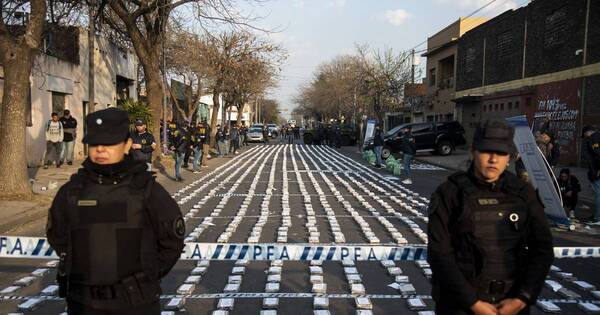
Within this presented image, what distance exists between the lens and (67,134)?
1583cm

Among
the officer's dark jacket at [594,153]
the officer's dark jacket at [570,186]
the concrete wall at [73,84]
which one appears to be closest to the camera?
the officer's dark jacket at [594,153]

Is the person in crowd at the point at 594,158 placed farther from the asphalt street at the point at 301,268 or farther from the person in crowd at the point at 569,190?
the asphalt street at the point at 301,268

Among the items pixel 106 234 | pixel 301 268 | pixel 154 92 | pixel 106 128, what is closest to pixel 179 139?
pixel 154 92

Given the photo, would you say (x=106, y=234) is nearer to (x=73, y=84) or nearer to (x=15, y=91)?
(x=15, y=91)

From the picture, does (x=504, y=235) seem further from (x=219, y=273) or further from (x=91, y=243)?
(x=219, y=273)

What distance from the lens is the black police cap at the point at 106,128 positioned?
2.39 meters

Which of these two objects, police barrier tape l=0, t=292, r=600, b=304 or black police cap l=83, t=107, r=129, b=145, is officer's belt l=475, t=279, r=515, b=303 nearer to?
black police cap l=83, t=107, r=129, b=145

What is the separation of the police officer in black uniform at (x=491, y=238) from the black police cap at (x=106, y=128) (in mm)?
1615

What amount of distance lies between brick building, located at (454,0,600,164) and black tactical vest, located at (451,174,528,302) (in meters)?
16.1

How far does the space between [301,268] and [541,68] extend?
772 inches

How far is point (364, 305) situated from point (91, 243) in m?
2.89

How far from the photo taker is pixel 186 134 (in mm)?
15688

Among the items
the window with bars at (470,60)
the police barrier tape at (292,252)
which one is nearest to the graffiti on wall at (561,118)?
the window with bars at (470,60)

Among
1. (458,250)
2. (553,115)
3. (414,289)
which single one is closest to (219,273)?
(414,289)
